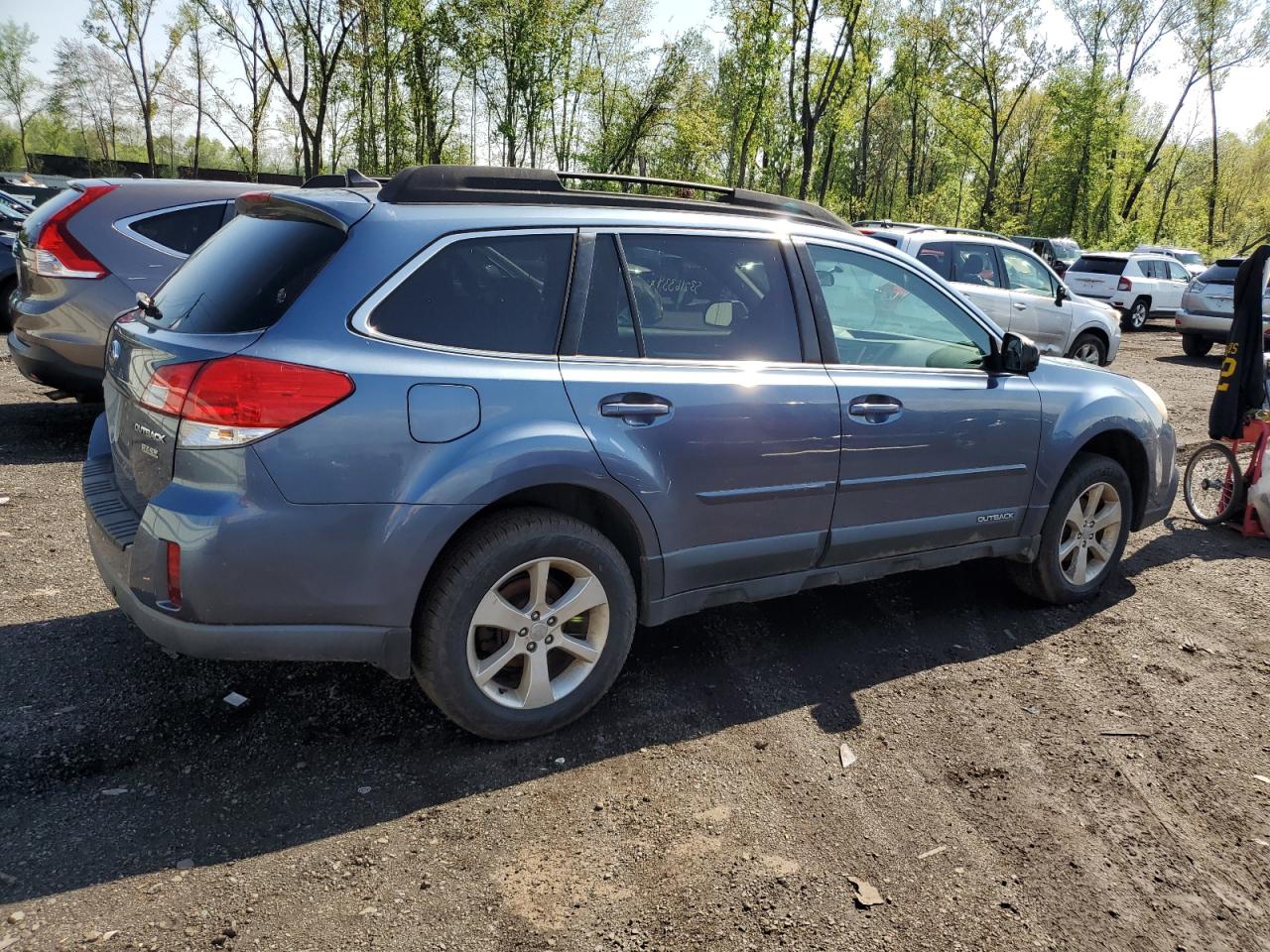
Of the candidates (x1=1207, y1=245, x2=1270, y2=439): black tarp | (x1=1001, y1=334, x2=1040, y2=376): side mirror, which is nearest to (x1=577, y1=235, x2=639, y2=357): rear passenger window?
(x1=1001, y1=334, x2=1040, y2=376): side mirror

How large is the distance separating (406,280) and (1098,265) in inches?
935

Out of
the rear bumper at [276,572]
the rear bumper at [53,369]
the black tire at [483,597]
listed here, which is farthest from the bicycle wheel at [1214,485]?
the rear bumper at [53,369]

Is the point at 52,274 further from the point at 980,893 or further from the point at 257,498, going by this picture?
the point at 980,893

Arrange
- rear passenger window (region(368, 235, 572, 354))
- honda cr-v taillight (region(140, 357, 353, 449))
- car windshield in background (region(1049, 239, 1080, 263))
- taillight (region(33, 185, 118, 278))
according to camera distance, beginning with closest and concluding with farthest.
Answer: honda cr-v taillight (region(140, 357, 353, 449))
rear passenger window (region(368, 235, 572, 354))
taillight (region(33, 185, 118, 278))
car windshield in background (region(1049, 239, 1080, 263))

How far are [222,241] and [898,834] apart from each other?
3.07 metres

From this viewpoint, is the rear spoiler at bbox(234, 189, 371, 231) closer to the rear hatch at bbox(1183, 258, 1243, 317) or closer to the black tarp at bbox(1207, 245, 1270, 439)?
the black tarp at bbox(1207, 245, 1270, 439)

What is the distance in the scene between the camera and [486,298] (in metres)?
3.18

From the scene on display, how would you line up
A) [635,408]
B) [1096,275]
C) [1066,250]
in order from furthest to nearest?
[1066,250], [1096,275], [635,408]

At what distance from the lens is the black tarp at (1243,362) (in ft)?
20.9

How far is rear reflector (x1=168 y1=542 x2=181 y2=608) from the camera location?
2.79 m

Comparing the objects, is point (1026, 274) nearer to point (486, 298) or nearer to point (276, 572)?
point (486, 298)

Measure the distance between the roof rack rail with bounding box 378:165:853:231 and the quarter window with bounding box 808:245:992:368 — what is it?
0.37m

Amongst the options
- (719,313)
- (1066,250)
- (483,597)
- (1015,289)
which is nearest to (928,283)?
(719,313)

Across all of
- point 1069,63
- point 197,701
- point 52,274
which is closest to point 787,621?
point 197,701
